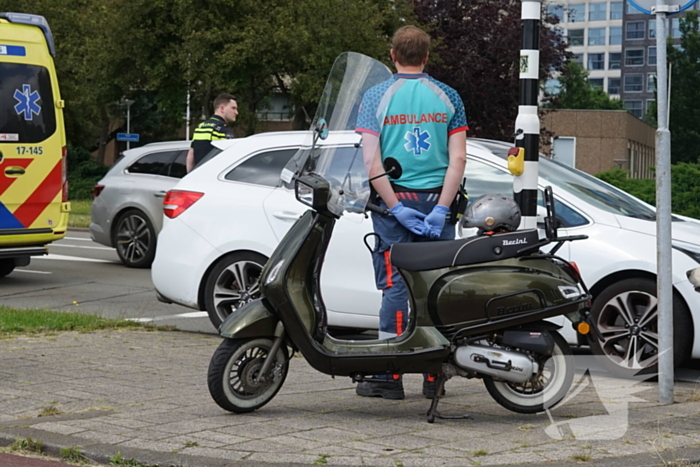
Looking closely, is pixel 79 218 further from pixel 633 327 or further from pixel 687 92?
pixel 687 92

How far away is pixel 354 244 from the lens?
24.9ft

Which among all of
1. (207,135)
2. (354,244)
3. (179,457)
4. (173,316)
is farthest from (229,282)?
(179,457)

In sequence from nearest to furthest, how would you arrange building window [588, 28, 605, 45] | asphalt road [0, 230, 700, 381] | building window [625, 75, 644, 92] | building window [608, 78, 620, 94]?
asphalt road [0, 230, 700, 381] < building window [625, 75, 644, 92] < building window [588, 28, 605, 45] < building window [608, 78, 620, 94]

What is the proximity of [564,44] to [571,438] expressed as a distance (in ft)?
118

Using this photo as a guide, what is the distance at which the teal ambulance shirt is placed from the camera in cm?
554

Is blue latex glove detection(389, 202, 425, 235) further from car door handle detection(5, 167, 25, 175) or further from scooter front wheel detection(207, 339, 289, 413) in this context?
car door handle detection(5, 167, 25, 175)

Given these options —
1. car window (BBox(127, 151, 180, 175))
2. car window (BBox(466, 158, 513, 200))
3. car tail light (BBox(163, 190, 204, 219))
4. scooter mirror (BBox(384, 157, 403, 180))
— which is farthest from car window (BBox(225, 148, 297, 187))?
car window (BBox(127, 151, 180, 175))

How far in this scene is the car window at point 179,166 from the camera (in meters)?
14.1

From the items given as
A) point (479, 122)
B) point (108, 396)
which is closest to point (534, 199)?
point (108, 396)

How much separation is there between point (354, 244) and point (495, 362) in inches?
98.6

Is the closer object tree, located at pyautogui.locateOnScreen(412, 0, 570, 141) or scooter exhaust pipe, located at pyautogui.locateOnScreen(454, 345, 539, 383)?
scooter exhaust pipe, located at pyautogui.locateOnScreen(454, 345, 539, 383)

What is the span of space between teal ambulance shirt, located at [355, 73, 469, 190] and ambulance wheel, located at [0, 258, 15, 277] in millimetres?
7955

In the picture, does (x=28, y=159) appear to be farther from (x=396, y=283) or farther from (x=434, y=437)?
(x=434, y=437)

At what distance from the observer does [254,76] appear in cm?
3541
